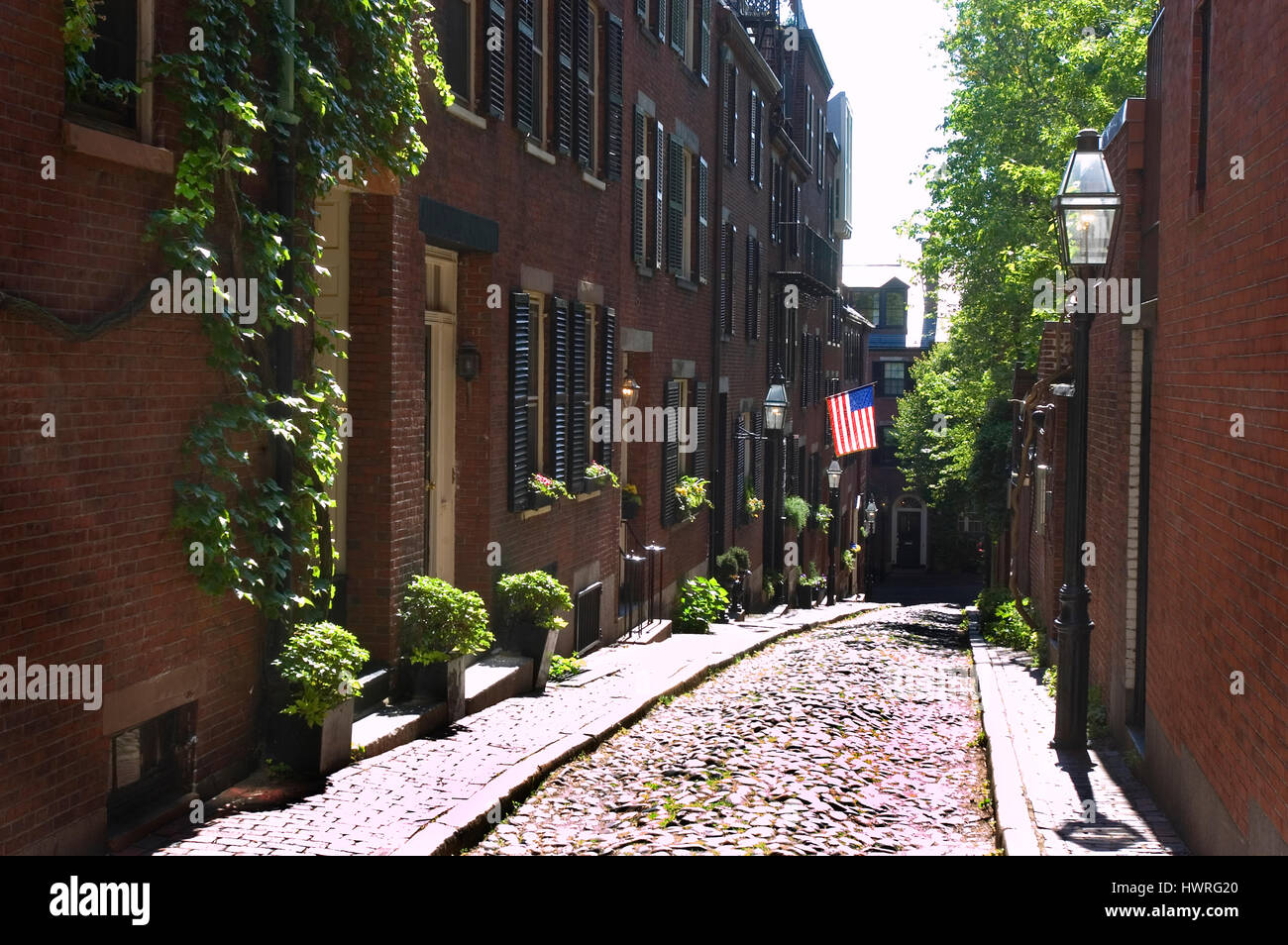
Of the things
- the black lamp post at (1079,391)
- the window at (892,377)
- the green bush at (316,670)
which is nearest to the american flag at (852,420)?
the black lamp post at (1079,391)

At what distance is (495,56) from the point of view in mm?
11328

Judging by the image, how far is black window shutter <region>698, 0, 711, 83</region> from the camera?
20.8 meters

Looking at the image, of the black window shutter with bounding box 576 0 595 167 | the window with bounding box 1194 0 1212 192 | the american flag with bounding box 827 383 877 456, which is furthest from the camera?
the american flag with bounding box 827 383 877 456

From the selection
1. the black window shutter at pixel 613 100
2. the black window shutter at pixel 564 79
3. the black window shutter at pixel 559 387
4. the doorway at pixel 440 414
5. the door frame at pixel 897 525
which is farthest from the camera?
the door frame at pixel 897 525

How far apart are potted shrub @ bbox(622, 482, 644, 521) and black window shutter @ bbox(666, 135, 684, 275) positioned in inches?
131

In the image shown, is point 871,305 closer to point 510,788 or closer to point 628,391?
point 628,391

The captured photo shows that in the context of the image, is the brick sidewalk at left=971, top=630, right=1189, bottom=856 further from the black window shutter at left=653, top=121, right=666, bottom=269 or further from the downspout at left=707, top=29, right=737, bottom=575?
the downspout at left=707, top=29, right=737, bottom=575

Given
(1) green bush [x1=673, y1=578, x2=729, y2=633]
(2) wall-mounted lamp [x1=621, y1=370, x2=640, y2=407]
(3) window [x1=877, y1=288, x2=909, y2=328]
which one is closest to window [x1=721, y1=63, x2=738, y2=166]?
(1) green bush [x1=673, y1=578, x2=729, y2=633]

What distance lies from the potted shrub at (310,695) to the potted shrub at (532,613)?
376 centimetres

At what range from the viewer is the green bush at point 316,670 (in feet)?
24.6

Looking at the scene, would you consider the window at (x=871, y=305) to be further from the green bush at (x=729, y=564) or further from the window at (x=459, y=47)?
the window at (x=459, y=47)

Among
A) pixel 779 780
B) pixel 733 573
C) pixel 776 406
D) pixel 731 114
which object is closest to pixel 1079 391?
pixel 779 780

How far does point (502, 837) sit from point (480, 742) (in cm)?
190
